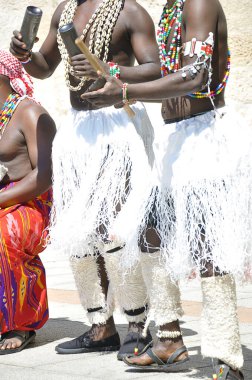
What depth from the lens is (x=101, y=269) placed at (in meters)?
4.51

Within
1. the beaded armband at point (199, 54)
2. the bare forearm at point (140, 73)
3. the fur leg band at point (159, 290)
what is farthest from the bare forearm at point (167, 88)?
the fur leg band at point (159, 290)

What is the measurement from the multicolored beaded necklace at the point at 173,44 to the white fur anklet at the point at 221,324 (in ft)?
2.59

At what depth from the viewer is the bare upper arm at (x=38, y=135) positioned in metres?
4.64

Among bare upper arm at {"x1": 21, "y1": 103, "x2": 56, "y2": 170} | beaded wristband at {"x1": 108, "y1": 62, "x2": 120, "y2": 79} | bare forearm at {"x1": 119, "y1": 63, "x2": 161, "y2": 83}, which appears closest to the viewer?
beaded wristband at {"x1": 108, "y1": 62, "x2": 120, "y2": 79}

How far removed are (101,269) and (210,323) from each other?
3.58 feet

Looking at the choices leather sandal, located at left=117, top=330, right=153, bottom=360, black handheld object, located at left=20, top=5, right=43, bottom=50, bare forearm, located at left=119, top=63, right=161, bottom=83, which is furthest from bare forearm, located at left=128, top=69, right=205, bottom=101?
leather sandal, located at left=117, top=330, right=153, bottom=360

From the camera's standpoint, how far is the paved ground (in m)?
3.85

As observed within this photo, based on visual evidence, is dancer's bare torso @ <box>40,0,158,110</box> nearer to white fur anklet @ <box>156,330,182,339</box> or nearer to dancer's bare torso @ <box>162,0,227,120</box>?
dancer's bare torso @ <box>162,0,227,120</box>

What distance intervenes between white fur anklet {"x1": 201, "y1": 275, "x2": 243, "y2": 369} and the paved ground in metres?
0.23

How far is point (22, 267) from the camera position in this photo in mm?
4664

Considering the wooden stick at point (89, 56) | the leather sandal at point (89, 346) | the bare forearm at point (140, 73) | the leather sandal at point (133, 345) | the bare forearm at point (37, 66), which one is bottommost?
the leather sandal at point (89, 346)

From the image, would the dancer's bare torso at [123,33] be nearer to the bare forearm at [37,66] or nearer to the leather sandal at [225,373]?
the bare forearm at [37,66]

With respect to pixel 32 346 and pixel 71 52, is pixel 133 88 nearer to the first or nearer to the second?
pixel 71 52

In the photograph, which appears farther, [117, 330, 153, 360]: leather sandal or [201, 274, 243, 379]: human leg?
[117, 330, 153, 360]: leather sandal
